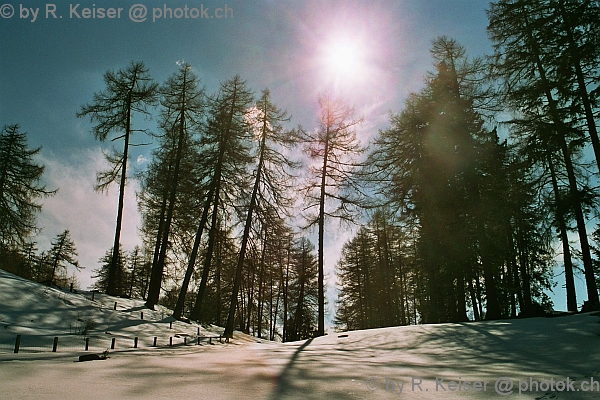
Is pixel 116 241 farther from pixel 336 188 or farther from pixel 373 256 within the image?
pixel 373 256

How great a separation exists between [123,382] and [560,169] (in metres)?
19.9

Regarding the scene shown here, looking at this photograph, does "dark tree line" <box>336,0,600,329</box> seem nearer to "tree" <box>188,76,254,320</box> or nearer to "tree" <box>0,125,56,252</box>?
"tree" <box>188,76,254,320</box>

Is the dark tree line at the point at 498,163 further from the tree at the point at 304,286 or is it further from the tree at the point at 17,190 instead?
the tree at the point at 17,190

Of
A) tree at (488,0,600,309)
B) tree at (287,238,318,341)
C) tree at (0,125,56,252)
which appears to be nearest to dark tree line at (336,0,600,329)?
tree at (488,0,600,309)

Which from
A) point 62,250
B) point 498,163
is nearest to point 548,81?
point 498,163

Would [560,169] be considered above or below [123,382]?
above

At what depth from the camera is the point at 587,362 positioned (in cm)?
563

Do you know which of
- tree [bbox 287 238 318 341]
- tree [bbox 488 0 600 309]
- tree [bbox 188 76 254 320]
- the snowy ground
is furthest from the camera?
tree [bbox 287 238 318 341]

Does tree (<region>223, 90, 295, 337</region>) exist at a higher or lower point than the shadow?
higher

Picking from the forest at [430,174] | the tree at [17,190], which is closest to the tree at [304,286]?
the forest at [430,174]

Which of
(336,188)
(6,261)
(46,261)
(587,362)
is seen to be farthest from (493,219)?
(46,261)

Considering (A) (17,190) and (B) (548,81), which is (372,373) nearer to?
(B) (548,81)

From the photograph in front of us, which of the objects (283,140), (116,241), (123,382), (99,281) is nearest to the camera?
(123,382)

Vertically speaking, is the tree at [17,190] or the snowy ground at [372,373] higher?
the tree at [17,190]
